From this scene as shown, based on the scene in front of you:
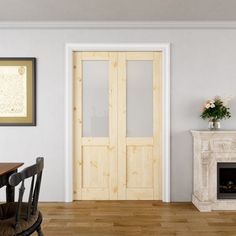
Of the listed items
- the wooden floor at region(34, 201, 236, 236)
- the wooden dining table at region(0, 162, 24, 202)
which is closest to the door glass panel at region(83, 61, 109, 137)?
the wooden floor at region(34, 201, 236, 236)

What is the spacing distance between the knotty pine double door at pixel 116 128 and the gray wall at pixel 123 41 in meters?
0.25

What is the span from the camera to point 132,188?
477cm

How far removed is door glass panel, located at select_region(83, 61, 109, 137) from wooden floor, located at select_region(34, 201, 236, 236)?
1.04 m

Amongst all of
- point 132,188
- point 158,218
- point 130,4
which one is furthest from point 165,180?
point 130,4

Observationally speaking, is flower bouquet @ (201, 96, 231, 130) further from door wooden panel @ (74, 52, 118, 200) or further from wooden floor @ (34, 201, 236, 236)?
door wooden panel @ (74, 52, 118, 200)

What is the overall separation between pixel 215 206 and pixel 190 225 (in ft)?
2.49

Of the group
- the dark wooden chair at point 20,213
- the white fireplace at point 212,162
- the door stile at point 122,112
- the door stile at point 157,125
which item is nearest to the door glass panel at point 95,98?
the door stile at point 122,112

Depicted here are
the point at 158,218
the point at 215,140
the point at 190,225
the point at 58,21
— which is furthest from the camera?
the point at 58,21

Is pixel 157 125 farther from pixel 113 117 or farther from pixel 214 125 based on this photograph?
pixel 214 125

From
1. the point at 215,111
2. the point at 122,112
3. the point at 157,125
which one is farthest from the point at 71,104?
the point at 215,111

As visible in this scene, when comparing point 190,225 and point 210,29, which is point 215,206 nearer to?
point 190,225

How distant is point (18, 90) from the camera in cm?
462

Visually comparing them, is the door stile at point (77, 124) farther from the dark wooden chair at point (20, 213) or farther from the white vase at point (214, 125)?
the dark wooden chair at point (20, 213)

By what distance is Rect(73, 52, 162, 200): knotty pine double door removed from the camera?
15.6 feet
